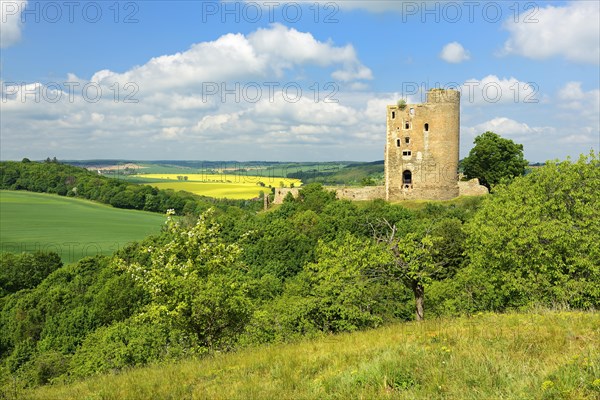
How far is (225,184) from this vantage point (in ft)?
545

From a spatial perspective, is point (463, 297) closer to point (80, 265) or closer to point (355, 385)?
point (355, 385)

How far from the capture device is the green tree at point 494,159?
59.0m

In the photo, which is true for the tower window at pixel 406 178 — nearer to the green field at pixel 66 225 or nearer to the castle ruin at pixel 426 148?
the castle ruin at pixel 426 148

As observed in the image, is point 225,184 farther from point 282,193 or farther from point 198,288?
point 198,288

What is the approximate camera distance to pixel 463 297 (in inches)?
1048

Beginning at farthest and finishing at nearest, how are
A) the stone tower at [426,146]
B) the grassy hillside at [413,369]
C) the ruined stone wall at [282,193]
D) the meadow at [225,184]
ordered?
the meadow at [225,184] → the ruined stone wall at [282,193] → the stone tower at [426,146] → the grassy hillside at [413,369]

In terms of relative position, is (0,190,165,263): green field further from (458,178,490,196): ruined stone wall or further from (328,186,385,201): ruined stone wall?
(458,178,490,196): ruined stone wall

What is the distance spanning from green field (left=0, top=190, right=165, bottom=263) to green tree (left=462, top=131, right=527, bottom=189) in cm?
5006

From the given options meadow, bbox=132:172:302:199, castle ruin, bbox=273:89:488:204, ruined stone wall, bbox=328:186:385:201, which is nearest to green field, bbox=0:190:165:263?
meadow, bbox=132:172:302:199

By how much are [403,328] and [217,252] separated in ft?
27.6

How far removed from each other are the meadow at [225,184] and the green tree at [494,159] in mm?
67840

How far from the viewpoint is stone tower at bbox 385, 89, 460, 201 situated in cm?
5266

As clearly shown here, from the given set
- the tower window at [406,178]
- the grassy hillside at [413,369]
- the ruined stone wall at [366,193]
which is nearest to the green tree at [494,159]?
the tower window at [406,178]

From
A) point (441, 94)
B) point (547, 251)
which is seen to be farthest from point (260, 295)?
point (441, 94)
